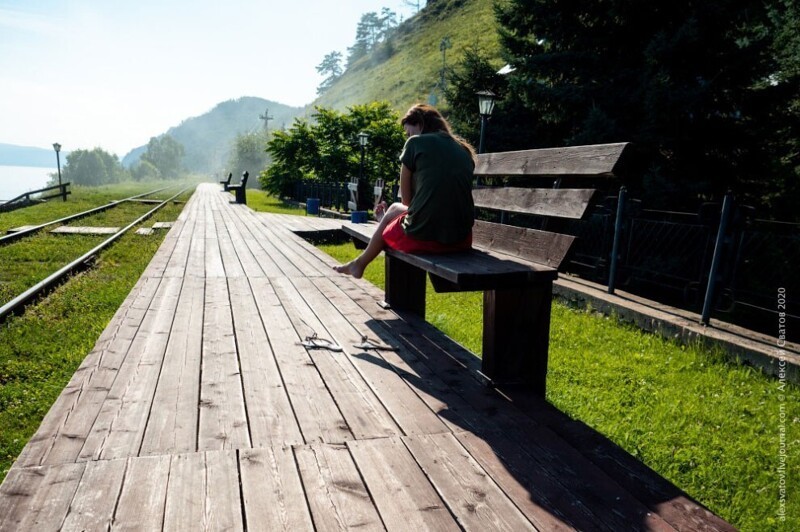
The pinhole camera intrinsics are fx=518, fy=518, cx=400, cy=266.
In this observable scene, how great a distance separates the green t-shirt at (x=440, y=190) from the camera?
3.17m

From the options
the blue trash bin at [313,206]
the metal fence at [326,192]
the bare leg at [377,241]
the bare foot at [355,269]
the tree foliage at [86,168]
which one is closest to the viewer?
the bare leg at [377,241]

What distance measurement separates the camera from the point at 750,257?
6055mm

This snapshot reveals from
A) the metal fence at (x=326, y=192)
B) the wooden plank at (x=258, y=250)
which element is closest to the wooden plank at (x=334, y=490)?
the wooden plank at (x=258, y=250)

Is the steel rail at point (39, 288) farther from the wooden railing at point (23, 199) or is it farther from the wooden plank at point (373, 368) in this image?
the wooden railing at point (23, 199)

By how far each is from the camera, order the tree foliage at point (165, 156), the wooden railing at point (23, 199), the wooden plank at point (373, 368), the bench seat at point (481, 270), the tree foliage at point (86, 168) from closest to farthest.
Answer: the wooden plank at point (373, 368) < the bench seat at point (481, 270) < the wooden railing at point (23, 199) < the tree foliage at point (86, 168) < the tree foliage at point (165, 156)

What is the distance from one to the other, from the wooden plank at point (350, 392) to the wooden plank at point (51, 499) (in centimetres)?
100

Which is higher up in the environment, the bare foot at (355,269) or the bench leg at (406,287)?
the bare foot at (355,269)

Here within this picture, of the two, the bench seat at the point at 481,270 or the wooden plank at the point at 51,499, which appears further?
the bench seat at the point at 481,270

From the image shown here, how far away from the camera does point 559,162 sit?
301 centimetres

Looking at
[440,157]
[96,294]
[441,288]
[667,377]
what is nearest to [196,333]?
[441,288]

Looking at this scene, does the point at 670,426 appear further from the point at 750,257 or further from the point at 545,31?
the point at 545,31

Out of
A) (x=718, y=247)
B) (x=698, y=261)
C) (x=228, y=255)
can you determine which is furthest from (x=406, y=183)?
(x=698, y=261)

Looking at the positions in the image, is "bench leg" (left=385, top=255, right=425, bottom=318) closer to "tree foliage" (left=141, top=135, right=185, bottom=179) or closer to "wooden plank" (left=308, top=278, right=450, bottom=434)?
"wooden plank" (left=308, top=278, right=450, bottom=434)

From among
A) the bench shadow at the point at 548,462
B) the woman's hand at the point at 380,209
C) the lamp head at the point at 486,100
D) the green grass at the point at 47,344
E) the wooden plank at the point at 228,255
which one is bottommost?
the green grass at the point at 47,344
